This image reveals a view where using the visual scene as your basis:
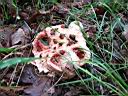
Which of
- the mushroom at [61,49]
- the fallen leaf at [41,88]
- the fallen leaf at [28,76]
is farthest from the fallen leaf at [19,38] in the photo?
the fallen leaf at [41,88]

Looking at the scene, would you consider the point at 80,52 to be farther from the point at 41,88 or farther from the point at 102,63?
the point at 41,88

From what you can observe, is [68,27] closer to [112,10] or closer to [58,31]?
A: [58,31]

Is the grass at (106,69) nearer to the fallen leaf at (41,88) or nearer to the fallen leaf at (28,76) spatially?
the fallen leaf at (41,88)

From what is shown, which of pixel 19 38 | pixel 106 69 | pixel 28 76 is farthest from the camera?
pixel 19 38

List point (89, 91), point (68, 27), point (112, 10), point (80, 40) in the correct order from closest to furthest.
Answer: point (89, 91) < point (80, 40) < point (68, 27) < point (112, 10)

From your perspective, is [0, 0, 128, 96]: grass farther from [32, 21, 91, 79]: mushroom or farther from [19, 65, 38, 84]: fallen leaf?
[19, 65, 38, 84]: fallen leaf

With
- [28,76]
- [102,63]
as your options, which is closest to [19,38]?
[28,76]

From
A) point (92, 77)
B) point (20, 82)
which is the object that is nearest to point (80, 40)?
point (92, 77)

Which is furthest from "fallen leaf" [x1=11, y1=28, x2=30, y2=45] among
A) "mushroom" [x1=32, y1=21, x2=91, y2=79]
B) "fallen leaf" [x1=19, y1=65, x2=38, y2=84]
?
"fallen leaf" [x1=19, y1=65, x2=38, y2=84]
